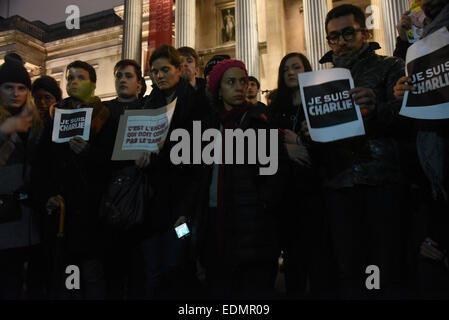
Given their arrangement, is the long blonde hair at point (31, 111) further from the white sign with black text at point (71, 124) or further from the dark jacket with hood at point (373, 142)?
the dark jacket with hood at point (373, 142)

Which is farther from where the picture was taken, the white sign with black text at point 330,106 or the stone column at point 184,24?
the stone column at point 184,24

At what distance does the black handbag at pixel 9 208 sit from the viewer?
282cm

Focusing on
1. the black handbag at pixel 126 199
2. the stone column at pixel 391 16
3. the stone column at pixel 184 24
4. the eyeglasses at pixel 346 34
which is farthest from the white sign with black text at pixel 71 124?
the stone column at pixel 184 24

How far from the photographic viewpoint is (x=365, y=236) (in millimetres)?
2273

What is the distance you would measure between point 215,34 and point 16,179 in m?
17.0

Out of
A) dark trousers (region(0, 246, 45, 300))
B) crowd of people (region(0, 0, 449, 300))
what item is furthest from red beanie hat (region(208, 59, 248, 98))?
dark trousers (region(0, 246, 45, 300))

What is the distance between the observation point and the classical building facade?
12367mm

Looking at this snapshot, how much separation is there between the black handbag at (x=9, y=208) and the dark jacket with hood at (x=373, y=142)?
8.22 ft

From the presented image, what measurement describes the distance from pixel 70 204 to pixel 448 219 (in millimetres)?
2771

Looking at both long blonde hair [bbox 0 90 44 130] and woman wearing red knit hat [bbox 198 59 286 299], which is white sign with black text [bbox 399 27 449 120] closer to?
woman wearing red knit hat [bbox 198 59 286 299]

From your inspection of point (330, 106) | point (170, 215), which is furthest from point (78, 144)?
point (330, 106)

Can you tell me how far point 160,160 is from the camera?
2648mm

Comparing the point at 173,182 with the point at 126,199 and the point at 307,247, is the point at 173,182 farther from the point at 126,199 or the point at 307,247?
the point at 307,247
